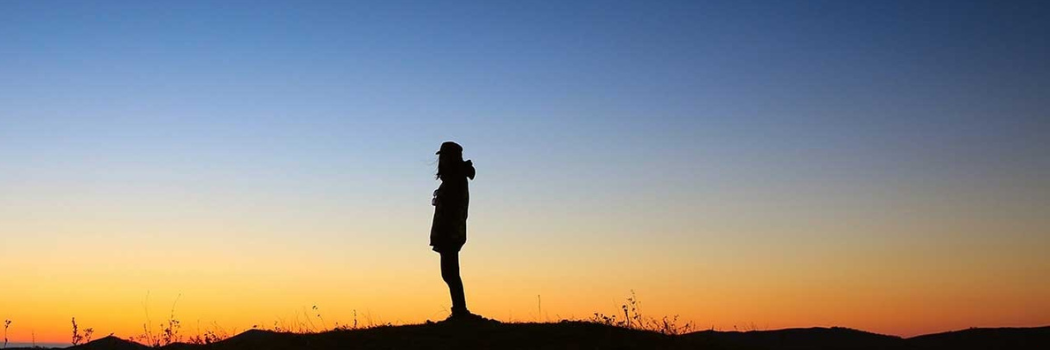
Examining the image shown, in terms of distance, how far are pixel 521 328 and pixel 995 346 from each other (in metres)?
16.3

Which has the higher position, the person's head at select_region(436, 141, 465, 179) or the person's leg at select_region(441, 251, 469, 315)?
the person's head at select_region(436, 141, 465, 179)

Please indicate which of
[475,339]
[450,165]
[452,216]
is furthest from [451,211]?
[475,339]

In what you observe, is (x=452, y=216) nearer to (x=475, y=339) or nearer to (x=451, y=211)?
(x=451, y=211)

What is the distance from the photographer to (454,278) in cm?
1520

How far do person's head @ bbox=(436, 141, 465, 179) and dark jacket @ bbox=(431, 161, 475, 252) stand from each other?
2 centimetres

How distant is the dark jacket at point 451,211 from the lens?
15.2m

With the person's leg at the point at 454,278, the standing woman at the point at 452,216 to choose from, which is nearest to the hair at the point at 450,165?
the standing woman at the point at 452,216

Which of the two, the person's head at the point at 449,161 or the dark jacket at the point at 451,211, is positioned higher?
the person's head at the point at 449,161

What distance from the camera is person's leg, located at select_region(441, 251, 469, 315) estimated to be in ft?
49.9

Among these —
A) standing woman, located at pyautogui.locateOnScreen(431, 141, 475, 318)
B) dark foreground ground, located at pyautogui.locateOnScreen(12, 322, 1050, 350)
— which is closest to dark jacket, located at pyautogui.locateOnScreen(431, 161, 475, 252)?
standing woman, located at pyautogui.locateOnScreen(431, 141, 475, 318)

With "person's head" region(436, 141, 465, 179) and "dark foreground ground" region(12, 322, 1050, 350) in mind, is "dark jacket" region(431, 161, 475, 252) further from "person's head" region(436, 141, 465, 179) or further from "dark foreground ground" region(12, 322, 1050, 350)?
"dark foreground ground" region(12, 322, 1050, 350)

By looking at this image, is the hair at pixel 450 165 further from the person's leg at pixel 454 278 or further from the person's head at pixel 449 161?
the person's leg at pixel 454 278

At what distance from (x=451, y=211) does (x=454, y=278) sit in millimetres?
1110

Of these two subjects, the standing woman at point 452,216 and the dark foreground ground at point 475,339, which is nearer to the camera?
the dark foreground ground at point 475,339
